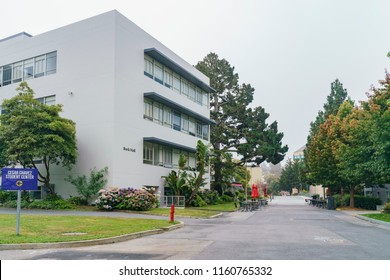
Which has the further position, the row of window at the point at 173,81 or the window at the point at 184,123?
the window at the point at 184,123

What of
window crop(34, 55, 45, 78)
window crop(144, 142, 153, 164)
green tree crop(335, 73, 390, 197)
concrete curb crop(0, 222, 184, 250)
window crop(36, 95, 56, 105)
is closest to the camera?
concrete curb crop(0, 222, 184, 250)

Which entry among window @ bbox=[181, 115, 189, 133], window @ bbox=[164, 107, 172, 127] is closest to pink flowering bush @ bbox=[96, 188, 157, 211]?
window @ bbox=[164, 107, 172, 127]

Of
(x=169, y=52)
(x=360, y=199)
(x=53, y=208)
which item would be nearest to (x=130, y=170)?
(x=53, y=208)

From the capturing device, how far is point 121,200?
2578 centimetres

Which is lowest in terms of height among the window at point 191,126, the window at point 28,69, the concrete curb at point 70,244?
the concrete curb at point 70,244

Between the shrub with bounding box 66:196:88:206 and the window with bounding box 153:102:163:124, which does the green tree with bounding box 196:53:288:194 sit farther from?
the shrub with bounding box 66:196:88:206

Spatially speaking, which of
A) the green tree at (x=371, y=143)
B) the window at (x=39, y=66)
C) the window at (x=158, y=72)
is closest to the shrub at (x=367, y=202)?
the green tree at (x=371, y=143)

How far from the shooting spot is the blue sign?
516 inches

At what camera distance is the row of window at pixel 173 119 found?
109ft

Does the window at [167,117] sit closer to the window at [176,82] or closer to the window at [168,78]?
the window at [168,78]

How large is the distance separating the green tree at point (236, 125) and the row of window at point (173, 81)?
7.71 m

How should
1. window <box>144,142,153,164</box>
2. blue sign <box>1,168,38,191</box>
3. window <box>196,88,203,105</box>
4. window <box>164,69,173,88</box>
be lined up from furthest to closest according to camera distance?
window <box>196,88,203,105</box>
window <box>164,69,173,88</box>
window <box>144,142,153,164</box>
blue sign <box>1,168,38,191</box>

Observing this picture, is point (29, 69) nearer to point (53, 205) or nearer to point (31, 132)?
point (31, 132)

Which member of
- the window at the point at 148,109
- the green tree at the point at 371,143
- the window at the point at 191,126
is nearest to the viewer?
the green tree at the point at 371,143
